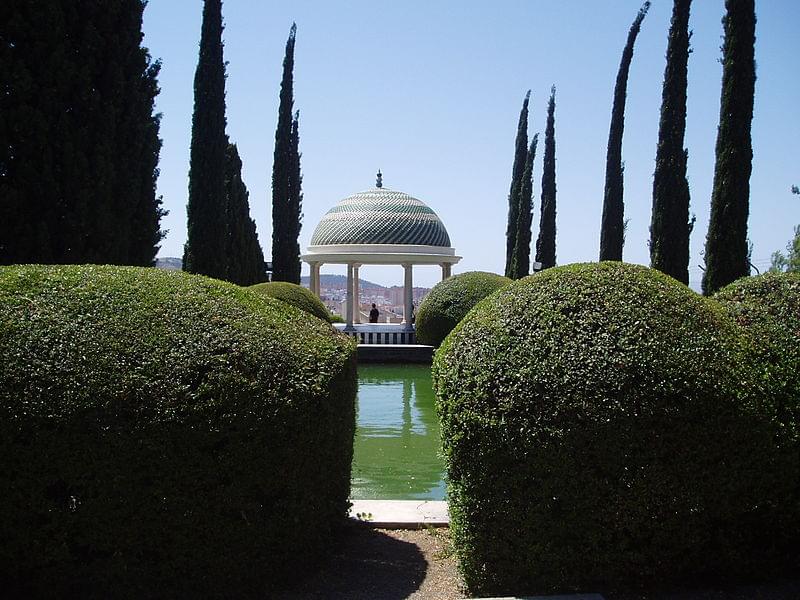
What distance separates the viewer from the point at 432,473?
9.28 metres

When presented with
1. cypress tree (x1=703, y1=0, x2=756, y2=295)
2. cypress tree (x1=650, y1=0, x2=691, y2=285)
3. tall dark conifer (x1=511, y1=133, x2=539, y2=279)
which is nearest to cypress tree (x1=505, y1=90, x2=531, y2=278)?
tall dark conifer (x1=511, y1=133, x2=539, y2=279)

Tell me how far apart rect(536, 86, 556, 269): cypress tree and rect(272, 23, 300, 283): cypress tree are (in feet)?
32.9

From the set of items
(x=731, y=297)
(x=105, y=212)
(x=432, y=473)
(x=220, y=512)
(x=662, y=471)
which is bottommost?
(x=432, y=473)

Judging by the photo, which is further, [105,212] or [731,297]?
[105,212]

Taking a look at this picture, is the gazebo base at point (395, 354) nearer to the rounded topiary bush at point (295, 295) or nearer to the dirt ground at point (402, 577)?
the rounded topiary bush at point (295, 295)

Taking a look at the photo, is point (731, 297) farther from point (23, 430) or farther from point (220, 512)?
point (23, 430)

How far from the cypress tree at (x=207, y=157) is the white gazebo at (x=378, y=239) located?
47.0 ft

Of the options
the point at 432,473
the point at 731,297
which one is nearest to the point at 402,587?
the point at 731,297

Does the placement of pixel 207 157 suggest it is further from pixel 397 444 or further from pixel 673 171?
pixel 673 171

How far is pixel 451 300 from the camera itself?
23891mm

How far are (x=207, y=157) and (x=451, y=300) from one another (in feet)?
27.8

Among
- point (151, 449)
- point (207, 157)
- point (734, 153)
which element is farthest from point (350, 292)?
point (151, 449)

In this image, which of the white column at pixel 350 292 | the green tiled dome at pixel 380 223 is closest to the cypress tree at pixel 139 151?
the white column at pixel 350 292

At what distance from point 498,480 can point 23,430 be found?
7.94 ft
